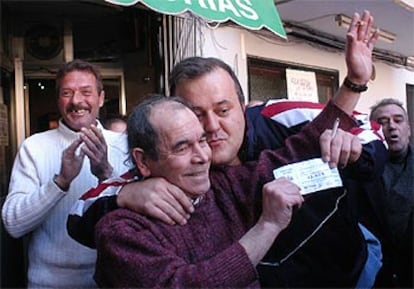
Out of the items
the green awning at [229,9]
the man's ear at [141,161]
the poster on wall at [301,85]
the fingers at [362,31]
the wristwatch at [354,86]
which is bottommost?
the man's ear at [141,161]

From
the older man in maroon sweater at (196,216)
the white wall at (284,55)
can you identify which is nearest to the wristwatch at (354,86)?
the older man in maroon sweater at (196,216)

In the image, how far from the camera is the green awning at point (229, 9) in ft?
8.51

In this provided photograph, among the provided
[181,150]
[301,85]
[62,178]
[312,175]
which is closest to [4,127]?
[62,178]

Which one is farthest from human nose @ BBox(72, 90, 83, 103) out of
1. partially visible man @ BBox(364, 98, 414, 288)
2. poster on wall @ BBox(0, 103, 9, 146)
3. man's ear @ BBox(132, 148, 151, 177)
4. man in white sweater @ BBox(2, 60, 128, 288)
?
poster on wall @ BBox(0, 103, 9, 146)

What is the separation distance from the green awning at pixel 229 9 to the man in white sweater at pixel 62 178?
545 millimetres

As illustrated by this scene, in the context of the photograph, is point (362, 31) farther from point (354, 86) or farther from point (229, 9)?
point (229, 9)

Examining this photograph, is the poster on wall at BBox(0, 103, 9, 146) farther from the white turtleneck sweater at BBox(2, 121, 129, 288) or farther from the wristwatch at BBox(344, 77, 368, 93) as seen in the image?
the wristwatch at BBox(344, 77, 368, 93)

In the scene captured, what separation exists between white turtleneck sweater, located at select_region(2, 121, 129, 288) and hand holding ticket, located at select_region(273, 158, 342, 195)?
2.54 ft

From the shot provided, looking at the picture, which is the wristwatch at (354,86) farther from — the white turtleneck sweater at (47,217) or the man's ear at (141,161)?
the white turtleneck sweater at (47,217)

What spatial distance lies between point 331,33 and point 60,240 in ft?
15.4

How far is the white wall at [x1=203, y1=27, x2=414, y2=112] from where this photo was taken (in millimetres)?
4715

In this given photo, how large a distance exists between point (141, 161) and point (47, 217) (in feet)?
2.86

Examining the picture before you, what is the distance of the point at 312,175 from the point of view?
55.9 inches

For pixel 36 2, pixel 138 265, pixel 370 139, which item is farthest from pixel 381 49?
pixel 138 265
